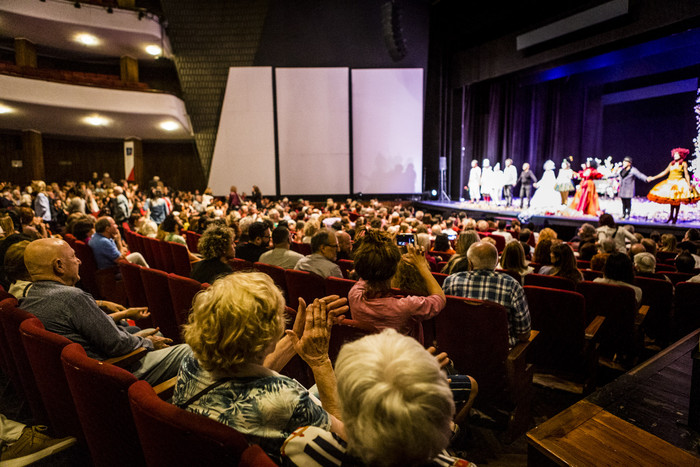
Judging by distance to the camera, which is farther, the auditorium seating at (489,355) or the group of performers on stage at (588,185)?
the group of performers on stage at (588,185)

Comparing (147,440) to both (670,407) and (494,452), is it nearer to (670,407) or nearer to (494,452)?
(494,452)

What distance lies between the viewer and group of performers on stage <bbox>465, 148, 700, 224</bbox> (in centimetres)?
739

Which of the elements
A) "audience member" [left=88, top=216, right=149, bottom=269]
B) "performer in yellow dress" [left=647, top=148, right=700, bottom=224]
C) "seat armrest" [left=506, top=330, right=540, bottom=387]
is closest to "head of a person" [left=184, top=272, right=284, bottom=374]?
"seat armrest" [left=506, top=330, right=540, bottom=387]

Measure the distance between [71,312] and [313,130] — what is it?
1239 centimetres

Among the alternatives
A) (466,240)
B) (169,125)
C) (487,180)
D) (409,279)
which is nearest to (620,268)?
(466,240)

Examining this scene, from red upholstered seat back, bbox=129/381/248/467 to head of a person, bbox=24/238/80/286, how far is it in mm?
1120

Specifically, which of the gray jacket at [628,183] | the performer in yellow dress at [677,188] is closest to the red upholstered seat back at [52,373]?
the performer in yellow dress at [677,188]

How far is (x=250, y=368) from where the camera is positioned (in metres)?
1.03

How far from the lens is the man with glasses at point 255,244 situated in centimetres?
377

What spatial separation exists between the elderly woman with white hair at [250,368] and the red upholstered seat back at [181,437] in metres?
0.09

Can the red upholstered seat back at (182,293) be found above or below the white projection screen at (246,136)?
below

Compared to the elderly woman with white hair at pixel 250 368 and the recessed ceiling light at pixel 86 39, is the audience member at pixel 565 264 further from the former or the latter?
the recessed ceiling light at pixel 86 39

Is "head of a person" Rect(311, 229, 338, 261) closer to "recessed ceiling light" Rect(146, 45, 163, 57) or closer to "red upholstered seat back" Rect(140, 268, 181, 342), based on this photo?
"red upholstered seat back" Rect(140, 268, 181, 342)

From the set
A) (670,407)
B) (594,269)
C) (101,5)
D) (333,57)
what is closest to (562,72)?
(333,57)
